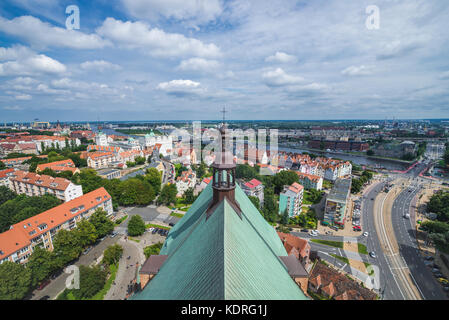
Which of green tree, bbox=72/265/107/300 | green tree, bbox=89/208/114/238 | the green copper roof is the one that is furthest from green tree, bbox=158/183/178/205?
the green copper roof

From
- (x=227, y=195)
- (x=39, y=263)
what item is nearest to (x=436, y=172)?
(x=227, y=195)

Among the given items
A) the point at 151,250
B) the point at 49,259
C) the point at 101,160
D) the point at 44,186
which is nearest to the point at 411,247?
the point at 151,250

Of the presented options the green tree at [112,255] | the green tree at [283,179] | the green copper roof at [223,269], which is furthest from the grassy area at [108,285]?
the green tree at [283,179]

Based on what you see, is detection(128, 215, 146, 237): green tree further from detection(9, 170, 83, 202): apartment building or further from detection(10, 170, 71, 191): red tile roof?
detection(10, 170, 71, 191): red tile roof

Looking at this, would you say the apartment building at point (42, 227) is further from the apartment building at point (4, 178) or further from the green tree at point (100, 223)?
the apartment building at point (4, 178)

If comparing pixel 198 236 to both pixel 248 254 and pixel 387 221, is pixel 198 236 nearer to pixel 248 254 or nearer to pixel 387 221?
pixel 248 254

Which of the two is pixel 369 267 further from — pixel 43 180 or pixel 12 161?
pixel 12 161
